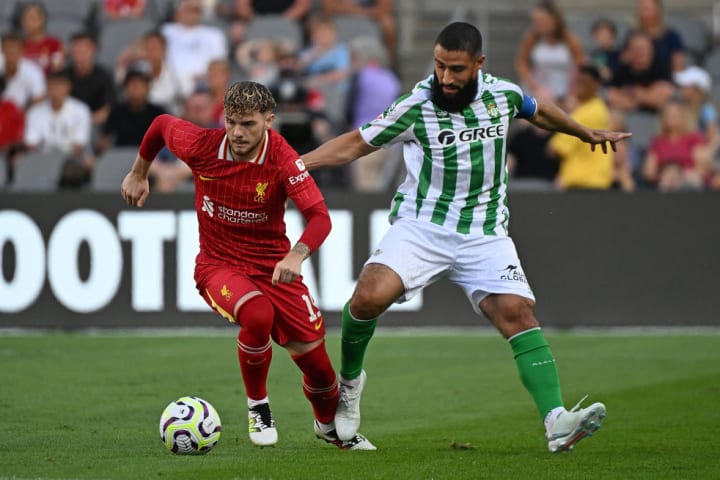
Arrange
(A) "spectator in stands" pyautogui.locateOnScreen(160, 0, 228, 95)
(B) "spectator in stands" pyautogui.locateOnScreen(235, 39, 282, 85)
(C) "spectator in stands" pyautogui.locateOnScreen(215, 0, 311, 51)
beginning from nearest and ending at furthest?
(B) "spectator in stands" pyautogui.locateOnScreen(235, 39, 282, 85) → (A) "spectator in stands" pyautogui.locateOnScreen(160, 0, 228, 95) → (C) "spectator in stands" pyautogui.locateOnScreen(215, 0, 311, 51)

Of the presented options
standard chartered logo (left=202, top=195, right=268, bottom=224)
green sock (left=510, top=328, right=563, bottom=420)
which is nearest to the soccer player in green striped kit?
green sock (left=510, top=328, right=563, bottom=420)

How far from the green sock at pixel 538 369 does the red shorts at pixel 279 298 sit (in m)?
1.14

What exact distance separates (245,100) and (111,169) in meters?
8.73

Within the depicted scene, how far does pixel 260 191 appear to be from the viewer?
746cm

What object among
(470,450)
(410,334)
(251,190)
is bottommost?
(410,334)

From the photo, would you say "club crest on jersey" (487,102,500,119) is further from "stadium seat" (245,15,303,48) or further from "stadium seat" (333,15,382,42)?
"stadium seat" (333,15,382,42)

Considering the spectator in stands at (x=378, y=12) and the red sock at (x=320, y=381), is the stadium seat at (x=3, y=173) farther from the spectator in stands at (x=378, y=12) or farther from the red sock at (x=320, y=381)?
the red sock at (x=320, y=381)

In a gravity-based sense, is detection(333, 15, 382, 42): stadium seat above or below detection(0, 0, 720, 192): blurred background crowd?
above

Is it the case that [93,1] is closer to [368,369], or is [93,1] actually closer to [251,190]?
[368,369]

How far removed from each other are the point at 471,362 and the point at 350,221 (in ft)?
9.10

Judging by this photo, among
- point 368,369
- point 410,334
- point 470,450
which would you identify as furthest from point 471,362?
point 470,450

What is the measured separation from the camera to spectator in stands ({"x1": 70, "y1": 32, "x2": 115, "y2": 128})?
17.1 metres

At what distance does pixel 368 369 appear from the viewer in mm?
11805

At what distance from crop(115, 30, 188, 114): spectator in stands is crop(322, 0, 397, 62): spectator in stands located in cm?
245
